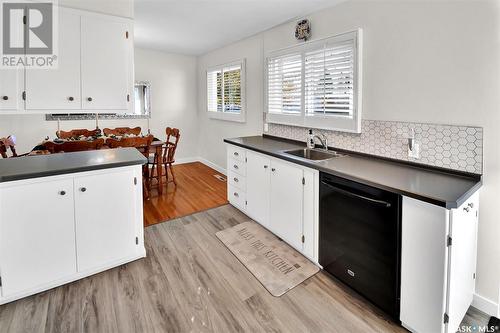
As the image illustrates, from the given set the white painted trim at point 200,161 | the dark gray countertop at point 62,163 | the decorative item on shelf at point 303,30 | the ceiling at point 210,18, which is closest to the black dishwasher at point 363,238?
the dark gray countertop at point 62,163

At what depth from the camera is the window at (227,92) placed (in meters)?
4.75

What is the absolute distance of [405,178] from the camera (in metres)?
1.98

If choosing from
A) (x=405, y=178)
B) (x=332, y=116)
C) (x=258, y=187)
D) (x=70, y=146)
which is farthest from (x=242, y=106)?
(x=405, y=178)

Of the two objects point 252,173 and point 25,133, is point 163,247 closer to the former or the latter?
point 252,173

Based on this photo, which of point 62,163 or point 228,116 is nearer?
point 62,163

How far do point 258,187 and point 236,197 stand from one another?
0.66 metres

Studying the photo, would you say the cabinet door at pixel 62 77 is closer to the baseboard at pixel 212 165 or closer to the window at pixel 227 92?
the window at pixel 227 92

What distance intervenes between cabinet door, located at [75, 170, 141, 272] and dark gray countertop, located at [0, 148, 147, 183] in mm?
93

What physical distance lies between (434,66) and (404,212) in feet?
3.94

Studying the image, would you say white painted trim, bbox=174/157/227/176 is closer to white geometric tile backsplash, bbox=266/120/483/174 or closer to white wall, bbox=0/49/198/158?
white wall, bbox=0/49/198/158

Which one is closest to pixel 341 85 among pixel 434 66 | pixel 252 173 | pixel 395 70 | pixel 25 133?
pixel 395 70

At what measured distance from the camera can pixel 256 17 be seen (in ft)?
11.4

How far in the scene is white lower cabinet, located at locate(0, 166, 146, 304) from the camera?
6.66ft

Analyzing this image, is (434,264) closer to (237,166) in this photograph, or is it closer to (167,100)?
(237,166)
